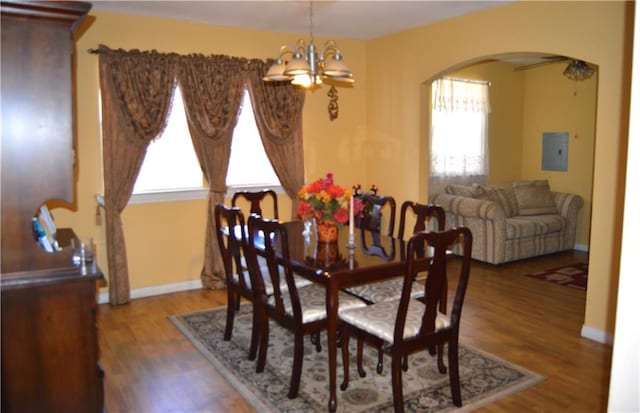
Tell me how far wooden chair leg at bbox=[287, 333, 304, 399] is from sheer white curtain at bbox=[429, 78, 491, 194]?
4172mm

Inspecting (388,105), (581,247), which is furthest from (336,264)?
(581,247)

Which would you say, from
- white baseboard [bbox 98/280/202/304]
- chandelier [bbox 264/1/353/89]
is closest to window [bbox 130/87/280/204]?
white baseboard [bbox 98/280/202/304]

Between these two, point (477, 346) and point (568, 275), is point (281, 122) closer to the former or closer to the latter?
point (477, 346)

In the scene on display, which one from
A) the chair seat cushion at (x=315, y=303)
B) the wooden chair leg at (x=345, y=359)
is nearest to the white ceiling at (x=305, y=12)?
the chair seat cushion at (x=315, y=303)

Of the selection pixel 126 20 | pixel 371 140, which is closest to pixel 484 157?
pixel 371 140

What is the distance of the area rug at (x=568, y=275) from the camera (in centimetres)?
518

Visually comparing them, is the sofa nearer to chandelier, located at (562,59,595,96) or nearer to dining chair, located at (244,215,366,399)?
chandelier, located at (562,59,595,96)

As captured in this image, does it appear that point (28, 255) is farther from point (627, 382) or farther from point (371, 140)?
point (371, 140)

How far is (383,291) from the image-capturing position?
3.35 meters

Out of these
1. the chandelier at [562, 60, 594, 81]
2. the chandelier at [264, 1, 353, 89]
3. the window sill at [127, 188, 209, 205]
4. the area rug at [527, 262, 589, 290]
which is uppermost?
the chandelier at [562, 60, 594, 81]

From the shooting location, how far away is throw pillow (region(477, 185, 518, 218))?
634 cm

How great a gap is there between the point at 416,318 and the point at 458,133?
4.51 m

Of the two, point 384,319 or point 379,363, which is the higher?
point 384,319

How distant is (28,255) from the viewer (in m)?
1.90
